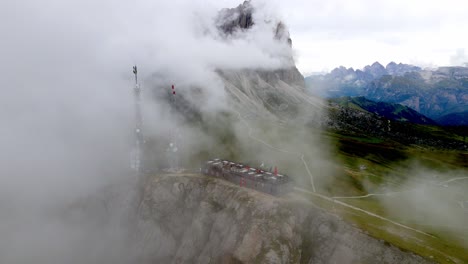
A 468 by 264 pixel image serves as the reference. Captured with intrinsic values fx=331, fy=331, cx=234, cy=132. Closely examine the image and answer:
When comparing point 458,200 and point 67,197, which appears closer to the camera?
point 458,200

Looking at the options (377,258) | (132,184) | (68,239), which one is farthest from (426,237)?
(68,239)

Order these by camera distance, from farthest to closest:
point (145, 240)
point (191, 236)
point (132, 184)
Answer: point (132, 184) → point (145, 240) → point (191, 236)

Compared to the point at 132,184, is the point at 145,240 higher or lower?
lower

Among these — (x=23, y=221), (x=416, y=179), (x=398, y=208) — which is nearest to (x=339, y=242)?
(x=398, y=208)

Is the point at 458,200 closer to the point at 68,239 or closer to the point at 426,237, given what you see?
the point at 426,237

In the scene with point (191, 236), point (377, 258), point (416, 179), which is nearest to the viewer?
point (377, 258)

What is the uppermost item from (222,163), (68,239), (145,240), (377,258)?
(222,163)

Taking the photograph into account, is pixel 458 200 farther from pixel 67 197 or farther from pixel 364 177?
pixel 67 197
